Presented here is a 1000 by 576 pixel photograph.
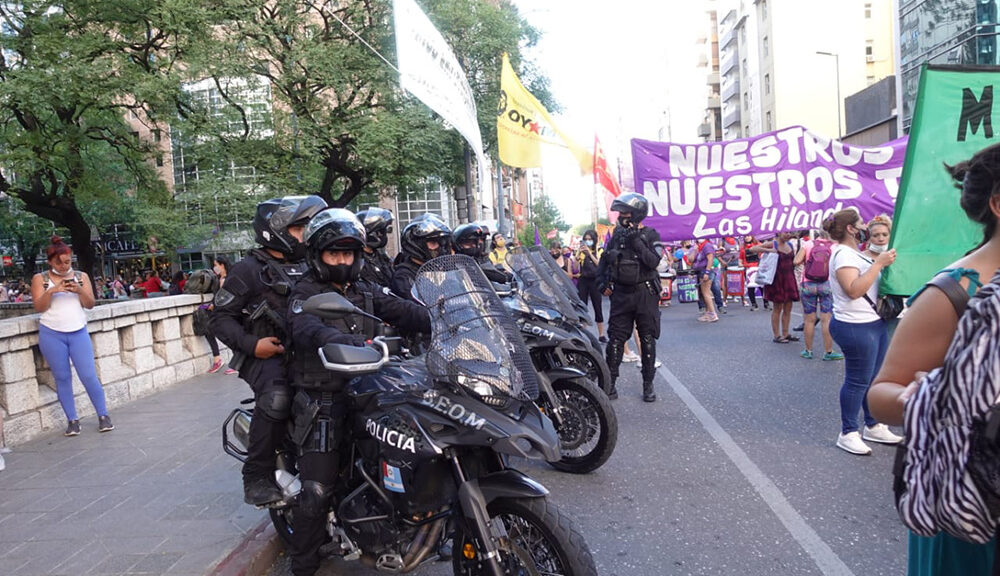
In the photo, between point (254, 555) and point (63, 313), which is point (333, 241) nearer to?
point (254, 555)

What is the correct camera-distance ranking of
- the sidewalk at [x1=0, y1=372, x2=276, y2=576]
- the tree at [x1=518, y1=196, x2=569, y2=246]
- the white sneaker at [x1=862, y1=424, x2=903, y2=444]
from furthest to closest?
the tree at [x1=518, y1=196, x2=569, y2=246] → the white sneaker at [x1=862, y1=424, x2=903, y2=444] → the sidewalk at [x1=0, y1=372, x2=276, y2=576]

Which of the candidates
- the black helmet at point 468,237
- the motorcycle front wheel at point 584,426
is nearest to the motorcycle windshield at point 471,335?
the motorcycle front wheel at point 584,426

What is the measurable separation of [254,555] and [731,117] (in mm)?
69905

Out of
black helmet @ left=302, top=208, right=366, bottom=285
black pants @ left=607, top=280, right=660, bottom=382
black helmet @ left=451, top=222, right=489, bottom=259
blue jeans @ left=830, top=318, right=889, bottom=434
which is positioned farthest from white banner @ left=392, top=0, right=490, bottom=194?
blue jeans @ left=830, top=318, right=889, bottom=434

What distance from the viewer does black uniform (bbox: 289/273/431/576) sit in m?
3.12

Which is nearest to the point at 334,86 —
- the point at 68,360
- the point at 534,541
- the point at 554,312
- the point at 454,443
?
the point at 68,360

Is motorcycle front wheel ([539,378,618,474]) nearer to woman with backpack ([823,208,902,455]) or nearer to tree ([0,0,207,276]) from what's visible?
woman with backpack ([823,208,902,455])

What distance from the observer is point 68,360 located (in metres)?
6.10

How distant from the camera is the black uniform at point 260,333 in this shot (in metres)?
3.45

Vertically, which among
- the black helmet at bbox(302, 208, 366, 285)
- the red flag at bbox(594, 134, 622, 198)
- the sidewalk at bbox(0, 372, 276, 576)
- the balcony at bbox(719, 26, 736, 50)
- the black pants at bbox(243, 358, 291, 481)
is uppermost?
the balcony at bbox(719, 26, 736, 50)

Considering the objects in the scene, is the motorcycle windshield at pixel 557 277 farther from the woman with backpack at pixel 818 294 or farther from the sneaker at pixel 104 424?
the sneaker at pixel 104 424

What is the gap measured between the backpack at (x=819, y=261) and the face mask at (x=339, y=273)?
702 centimetres

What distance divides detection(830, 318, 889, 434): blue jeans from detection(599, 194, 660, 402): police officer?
6.50ft

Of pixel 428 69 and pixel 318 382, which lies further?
pixel 428 69
